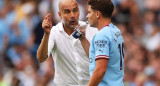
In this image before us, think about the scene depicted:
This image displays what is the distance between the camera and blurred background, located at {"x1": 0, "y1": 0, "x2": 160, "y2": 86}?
1171 cm

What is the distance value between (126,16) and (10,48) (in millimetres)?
3069

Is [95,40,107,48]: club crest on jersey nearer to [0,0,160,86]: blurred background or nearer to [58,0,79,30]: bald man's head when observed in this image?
[58,0,79,30]: bald man's head

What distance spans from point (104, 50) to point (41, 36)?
741cm

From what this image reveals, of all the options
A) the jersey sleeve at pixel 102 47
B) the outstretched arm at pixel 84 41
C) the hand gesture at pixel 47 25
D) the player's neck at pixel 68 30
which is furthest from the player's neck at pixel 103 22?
the player's neck at pixel 68 30

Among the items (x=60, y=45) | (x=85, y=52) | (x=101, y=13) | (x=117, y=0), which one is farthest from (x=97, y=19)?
(x=117, y=0)

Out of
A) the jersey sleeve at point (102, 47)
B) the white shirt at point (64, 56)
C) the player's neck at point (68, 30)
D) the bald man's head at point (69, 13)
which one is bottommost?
the white shirt at point (64, 56)

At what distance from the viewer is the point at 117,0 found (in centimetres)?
1405

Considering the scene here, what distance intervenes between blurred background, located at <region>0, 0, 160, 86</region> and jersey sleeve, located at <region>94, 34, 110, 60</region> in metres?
5.08

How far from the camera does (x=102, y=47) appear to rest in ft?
19.5

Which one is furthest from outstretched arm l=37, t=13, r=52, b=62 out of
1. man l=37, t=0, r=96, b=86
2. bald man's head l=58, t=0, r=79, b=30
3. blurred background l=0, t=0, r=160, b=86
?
blurred background l=0, t=0, r=160, b=86

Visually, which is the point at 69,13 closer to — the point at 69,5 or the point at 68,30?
the point at 69,5

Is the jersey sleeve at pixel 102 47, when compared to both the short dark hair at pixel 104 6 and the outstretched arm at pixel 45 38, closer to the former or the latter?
the short dark hair at pixel 104 6

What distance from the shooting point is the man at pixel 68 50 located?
716 centimetres

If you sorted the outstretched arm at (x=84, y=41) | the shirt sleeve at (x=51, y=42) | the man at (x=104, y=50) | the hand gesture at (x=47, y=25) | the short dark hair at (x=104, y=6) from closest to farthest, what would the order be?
1. the man at (x=104, y=50)
2. the short dark hair at (x=104, y=6)
3. the outstretched arm at (x=84, y=41)
4. the hand gesture at (x=47, y=25)
5. the shirt sleeve at (x=51, y=42)
